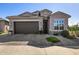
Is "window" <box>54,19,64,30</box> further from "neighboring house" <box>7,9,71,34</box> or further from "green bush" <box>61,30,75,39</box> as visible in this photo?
"green bush" <box>61,30,75,39</box>

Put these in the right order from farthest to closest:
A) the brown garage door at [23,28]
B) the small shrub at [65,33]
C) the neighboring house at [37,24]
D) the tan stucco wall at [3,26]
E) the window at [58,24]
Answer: the brown garage door at [23,28] < the window at [58,24] < the neighboring house at [37,24] < the small shrub at [65,33] < the tan stucco wall at [3,26]

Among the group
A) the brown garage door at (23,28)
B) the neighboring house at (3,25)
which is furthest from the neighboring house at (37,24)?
the neighboring house at (3,25)

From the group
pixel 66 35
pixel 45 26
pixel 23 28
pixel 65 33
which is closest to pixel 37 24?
pixel 45 26

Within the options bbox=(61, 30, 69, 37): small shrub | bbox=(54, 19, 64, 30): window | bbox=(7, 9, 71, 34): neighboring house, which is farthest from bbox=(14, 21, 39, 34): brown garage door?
bbox=(61, 30, 69, 37): small shrub

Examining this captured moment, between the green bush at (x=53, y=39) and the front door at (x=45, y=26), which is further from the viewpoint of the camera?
the front door at (x=45, y=26)

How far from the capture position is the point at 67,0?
741cm

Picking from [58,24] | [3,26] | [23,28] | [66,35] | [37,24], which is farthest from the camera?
[37,24]

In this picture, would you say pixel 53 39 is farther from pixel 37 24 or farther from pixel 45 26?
pixel 37 24

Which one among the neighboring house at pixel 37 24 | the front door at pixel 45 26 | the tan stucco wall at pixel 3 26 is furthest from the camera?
the front door at pixel 45 26

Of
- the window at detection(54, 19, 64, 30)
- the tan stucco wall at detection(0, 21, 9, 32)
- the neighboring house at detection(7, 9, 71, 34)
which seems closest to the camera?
the tan stucco wall at detection(0, 21, 9, 32)

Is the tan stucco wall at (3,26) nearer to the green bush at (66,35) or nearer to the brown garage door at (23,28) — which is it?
the brown garage door at (23,28)

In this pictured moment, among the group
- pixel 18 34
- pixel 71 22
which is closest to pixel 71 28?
pixel 71 22

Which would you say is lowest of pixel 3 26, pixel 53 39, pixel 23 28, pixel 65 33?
pixel 53 39

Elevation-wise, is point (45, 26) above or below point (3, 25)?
below
